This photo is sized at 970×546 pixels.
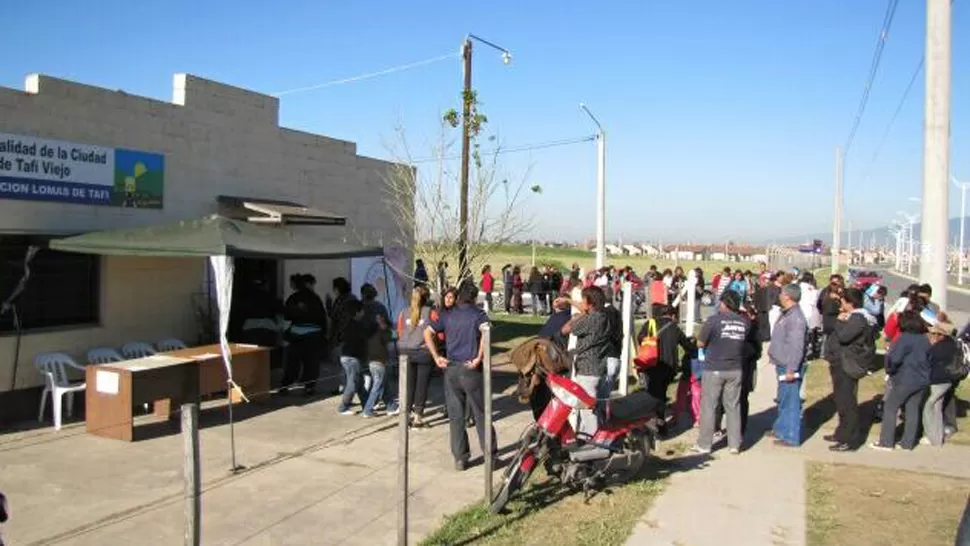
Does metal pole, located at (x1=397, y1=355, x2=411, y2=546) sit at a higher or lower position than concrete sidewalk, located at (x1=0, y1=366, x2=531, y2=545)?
higher

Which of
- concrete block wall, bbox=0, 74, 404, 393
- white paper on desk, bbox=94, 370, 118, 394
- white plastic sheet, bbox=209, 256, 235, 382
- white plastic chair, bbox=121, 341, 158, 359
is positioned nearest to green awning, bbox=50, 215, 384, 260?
white plastic sheet, bbox=209, 256, 235, 382

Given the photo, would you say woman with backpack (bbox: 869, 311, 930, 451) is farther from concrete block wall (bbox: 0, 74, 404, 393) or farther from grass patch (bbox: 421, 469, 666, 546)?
concrete block wall (bbox: 0, 74, 404, 393)

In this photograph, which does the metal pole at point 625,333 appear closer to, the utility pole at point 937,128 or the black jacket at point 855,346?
the black jacket at point 855,346

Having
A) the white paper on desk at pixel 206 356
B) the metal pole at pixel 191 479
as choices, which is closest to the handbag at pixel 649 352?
the white paper on desk at pixel 206 356

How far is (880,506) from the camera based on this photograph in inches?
272

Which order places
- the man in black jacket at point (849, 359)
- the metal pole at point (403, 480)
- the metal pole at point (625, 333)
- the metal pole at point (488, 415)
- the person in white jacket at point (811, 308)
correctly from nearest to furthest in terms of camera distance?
the metal pole at point (403, 480), the metal pole at point (488, 415), the man in black jacket at point (849, 359), the metal pole at point (625, 333), the person in white jacket at point (811, 308)

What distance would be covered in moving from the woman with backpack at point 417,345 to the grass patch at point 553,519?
8.07 ft

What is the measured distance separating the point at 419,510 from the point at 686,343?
Answer: 3853 mm

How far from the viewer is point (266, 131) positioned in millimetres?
13625

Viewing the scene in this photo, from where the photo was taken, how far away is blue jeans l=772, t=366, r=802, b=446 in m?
8.87

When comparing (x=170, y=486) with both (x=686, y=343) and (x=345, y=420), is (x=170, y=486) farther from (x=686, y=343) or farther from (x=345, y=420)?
(x=686, y=343)

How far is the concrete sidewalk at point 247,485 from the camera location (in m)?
5.98

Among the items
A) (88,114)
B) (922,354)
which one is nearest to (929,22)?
(922,354)

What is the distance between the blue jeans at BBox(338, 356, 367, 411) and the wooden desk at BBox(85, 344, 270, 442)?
3.71 feet
